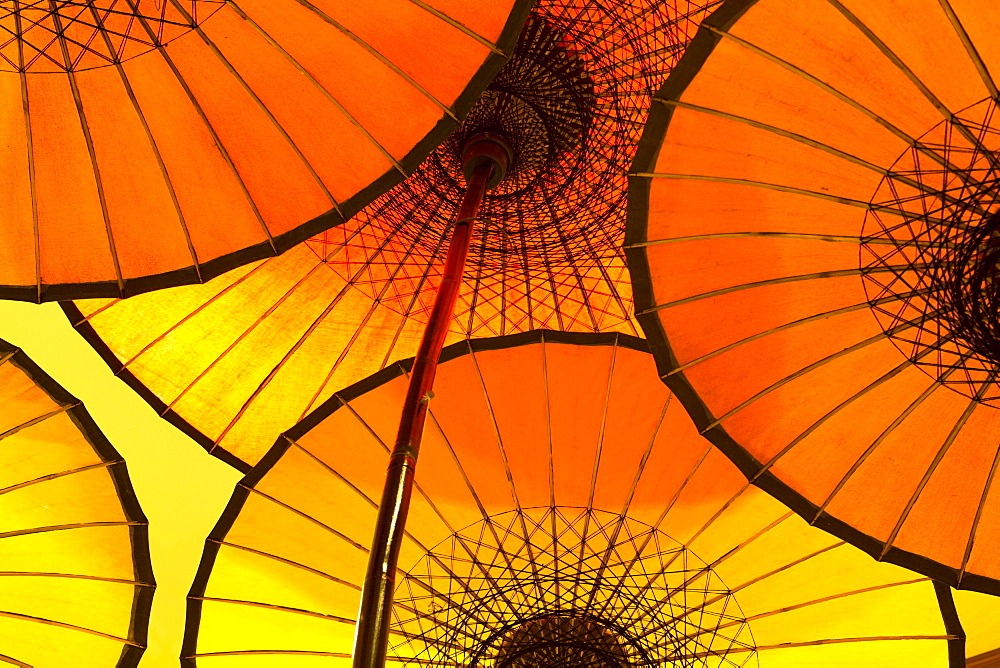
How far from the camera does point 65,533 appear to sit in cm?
413

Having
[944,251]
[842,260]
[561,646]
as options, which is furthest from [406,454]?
[944,251]

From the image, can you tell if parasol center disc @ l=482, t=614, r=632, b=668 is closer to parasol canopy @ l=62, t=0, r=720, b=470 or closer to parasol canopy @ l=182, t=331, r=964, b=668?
parasol canopy @ l=182, t=331, r=964, b=668

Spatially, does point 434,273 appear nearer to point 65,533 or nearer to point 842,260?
point 65,533

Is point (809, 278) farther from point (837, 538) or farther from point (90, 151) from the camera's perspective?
point (90, 151)

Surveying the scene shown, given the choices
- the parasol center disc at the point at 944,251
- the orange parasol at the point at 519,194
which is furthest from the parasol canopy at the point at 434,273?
the parasol center disc at the point at 944,251

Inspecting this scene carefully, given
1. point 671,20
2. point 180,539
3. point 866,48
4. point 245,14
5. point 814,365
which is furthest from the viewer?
point 180,539

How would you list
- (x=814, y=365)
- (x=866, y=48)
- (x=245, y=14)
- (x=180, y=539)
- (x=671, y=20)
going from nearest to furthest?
(x=866, y=48)
(x=245, y=14)
(x=814, y=365)
(x=671, y=20)
(x=180, y=539)

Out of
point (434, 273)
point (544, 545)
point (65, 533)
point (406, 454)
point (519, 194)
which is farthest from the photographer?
point (434, 273)

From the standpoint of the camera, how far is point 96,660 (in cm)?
410

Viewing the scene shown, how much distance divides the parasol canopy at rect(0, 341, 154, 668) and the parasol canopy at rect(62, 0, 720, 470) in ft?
1.26

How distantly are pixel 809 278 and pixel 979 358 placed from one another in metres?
0.55

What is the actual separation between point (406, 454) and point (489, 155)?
1.71 m

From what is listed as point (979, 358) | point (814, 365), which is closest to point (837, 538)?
point (814, 365)

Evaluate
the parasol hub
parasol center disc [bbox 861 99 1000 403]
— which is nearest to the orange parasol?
the parasol hub
